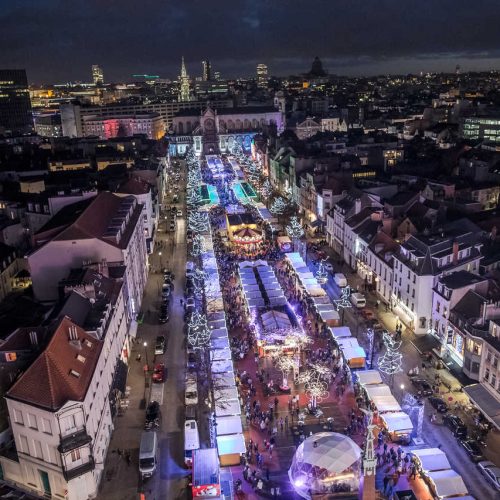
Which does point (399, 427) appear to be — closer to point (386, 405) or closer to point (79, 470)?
point (386, 405)

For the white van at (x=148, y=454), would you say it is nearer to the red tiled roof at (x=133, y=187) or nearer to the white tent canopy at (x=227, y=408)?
the white tent canopy at (x=227, y=408)

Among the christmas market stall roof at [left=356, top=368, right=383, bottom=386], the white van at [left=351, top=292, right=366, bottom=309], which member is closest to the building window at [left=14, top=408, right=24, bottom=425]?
the christmas market stall roof at [left=356, top=368, right=383, bottom=386]

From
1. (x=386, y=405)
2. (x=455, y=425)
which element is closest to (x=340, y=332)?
(x=386, y=405)

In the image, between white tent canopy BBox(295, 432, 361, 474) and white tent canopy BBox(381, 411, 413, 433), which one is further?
white tent canopy BBox(381, 411, 413, 433)

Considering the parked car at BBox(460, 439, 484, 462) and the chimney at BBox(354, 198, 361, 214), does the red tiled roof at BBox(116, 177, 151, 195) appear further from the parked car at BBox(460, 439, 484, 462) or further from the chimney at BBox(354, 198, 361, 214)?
the parked car at BBox(460, 439, 484, 462)

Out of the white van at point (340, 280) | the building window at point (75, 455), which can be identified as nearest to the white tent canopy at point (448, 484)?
the building window at point (75, 455)

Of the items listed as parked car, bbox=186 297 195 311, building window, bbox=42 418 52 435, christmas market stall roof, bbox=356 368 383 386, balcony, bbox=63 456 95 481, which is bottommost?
parked car, bbox=186 297 195 311
